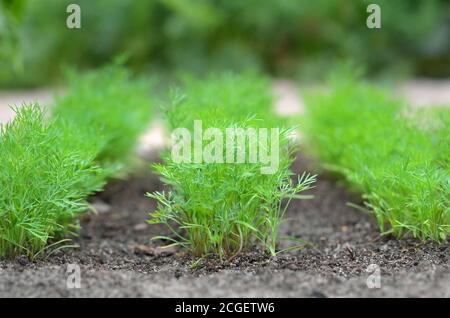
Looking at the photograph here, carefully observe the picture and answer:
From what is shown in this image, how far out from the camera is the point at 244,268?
208 centimetres

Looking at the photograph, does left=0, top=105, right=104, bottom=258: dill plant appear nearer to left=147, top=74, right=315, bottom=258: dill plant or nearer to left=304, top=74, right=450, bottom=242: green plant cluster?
left=147, top=74, right=315, bottom=258: dill plant

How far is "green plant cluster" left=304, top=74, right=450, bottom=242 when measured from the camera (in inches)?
87.5

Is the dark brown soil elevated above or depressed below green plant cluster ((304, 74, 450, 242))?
below

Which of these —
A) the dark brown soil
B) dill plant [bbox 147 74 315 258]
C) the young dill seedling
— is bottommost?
the dark brown soil

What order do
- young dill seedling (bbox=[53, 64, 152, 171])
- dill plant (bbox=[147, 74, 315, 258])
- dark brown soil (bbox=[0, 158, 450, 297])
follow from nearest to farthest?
1. dark brown soil (bbox=[0, 158, 450, 297])
2. dill plant (bbox=[147, 74, 315, 258])
3. young dill seedling (bbox=[53, 64, 152, 171])

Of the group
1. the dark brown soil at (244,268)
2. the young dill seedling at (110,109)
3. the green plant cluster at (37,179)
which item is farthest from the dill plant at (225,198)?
the young dill seedling at (110,109)

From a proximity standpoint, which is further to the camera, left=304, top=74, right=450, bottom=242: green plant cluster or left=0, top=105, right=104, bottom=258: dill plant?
left=304, top=74, right=450, bottom=242: green plant cluster

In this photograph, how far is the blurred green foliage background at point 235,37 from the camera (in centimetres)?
673

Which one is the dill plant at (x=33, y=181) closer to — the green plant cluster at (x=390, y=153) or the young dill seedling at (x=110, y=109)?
the young dill seedling at (x=110, y=109)

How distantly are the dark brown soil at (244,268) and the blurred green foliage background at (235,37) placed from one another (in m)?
4.03

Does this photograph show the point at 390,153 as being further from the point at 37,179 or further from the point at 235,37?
the point at 235,37

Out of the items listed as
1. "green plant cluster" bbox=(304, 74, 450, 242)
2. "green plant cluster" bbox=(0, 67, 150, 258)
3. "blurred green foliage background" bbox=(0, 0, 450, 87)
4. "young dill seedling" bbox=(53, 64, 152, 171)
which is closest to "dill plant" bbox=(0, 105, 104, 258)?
"green plant cluster" bbox=(0, 67, 150, 258)

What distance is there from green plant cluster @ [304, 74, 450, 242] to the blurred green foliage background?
3.07 metres
